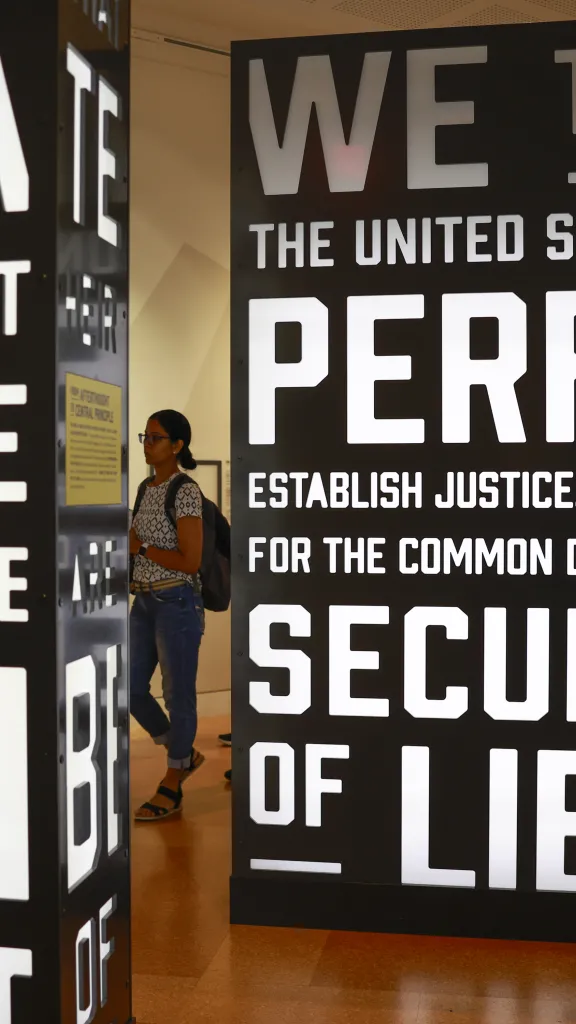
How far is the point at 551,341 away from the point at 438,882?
5.51 feet

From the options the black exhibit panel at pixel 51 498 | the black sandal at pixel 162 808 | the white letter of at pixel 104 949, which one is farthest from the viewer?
the black sandal at pixel 162 808

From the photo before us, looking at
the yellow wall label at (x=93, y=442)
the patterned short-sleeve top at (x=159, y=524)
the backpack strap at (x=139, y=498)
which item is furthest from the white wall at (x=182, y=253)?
the yellow wall label at (x=93, y=442)

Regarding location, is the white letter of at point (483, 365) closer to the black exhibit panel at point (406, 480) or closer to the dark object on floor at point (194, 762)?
the black exhibit panel at point (406, 480)

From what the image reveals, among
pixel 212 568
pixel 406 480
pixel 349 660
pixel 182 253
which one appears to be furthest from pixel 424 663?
pixel 182 253

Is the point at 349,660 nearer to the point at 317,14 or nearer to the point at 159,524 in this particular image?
the point at 159,524

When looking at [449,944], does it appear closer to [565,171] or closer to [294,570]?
[294,570]

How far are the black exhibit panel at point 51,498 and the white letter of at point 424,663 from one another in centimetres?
137

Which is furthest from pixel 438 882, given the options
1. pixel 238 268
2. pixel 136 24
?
pixel 136 24

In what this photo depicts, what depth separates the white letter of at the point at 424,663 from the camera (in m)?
3.39

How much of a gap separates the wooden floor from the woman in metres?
0.91

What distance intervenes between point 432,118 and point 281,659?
1.71 meters

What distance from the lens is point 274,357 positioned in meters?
3.45

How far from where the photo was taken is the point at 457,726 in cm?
340

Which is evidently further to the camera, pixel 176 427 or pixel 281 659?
pixel 176 427
